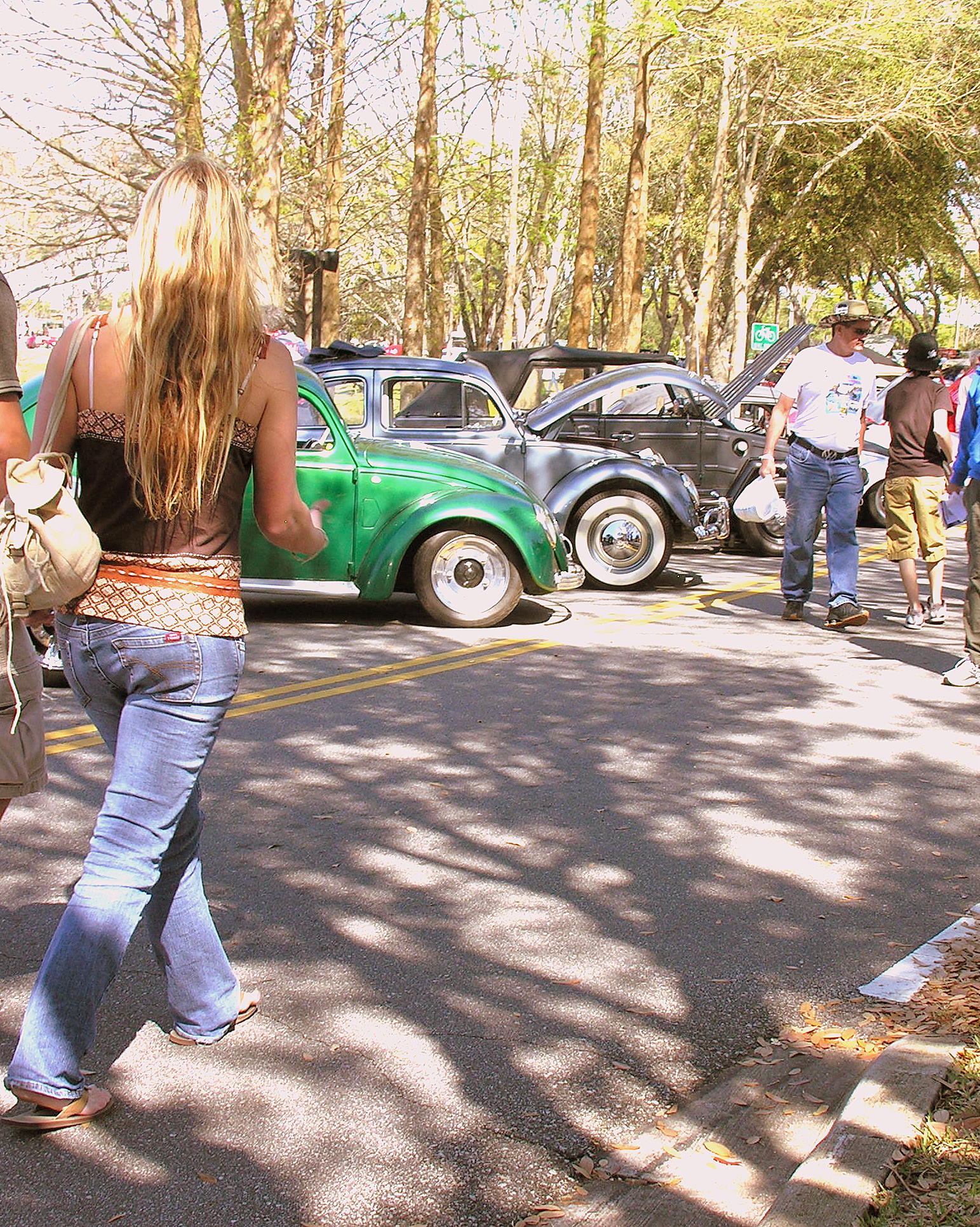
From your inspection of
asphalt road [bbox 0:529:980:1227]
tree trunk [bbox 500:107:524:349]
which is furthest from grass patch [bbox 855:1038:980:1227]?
tree trunk [bbox 500:107:524:349]

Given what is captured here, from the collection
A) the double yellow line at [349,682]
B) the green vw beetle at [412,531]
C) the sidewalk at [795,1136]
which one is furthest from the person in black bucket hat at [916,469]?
the sidewalk at [795,1136]

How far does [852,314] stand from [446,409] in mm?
3620

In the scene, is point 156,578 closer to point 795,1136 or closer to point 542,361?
point 795,1136

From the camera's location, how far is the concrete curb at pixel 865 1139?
2.70 metres

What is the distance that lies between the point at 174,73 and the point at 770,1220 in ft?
59.0

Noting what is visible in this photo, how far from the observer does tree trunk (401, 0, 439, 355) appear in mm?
24953

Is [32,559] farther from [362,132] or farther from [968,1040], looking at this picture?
[362,132]

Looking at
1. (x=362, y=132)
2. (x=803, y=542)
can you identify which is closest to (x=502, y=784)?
(x=803, y=542)

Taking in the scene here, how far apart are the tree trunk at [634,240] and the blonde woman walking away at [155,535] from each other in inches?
951

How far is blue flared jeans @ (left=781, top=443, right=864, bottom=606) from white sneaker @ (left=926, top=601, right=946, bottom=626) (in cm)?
90

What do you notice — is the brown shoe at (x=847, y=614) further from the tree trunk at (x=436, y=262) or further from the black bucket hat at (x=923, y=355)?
the tree trunk at (x=436, y=262)

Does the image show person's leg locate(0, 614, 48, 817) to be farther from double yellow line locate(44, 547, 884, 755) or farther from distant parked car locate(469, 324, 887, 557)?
distant parked car locate(469, 324, 887, 557)

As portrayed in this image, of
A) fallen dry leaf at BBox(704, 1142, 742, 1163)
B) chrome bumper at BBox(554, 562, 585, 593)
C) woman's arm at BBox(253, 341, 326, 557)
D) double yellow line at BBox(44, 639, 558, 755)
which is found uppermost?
woman's arm at BBox(253, 341, 326, 557)

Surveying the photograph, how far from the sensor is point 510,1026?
3756 mm
